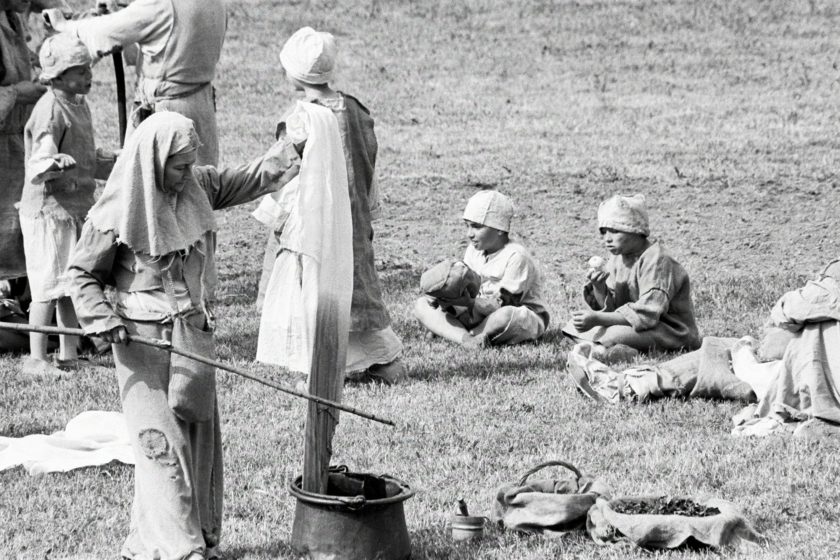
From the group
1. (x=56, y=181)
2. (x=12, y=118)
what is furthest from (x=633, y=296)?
(x=12, y=118)

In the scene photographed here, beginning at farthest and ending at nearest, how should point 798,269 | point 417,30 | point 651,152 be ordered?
point 417,30 → point 651,152 → point 798,269

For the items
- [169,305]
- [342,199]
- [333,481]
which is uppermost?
[342,199]

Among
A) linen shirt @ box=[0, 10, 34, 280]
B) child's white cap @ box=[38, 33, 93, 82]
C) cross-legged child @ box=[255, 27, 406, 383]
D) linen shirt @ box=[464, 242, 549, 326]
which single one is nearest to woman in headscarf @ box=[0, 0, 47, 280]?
linen shirt @ box=[0, 10, 34, 280]

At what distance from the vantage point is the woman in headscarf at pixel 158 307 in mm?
5188

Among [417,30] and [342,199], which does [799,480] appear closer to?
[342,199]

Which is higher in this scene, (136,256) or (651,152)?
(136,256)

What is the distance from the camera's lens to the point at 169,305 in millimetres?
5336

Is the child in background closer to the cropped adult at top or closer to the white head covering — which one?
the cropped adult at top

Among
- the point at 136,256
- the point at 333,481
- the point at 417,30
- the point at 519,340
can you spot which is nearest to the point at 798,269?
the point at 519,340

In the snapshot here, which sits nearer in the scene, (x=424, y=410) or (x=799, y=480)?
(x=799, y=480)

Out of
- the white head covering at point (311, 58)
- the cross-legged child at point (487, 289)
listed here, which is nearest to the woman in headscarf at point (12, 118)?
the white head covering at point (311, 58)

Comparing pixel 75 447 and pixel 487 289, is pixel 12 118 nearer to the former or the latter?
pixel 75 447

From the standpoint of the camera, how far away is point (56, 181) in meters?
8.72

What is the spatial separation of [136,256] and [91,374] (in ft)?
11.8
